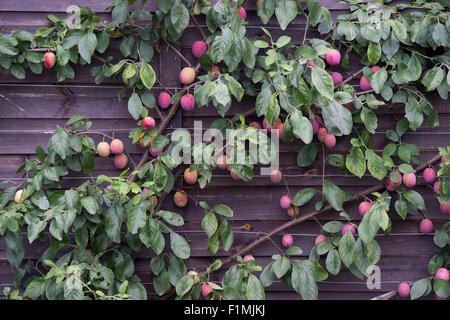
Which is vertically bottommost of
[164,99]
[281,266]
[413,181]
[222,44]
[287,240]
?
[281,266]

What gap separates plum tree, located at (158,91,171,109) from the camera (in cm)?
203

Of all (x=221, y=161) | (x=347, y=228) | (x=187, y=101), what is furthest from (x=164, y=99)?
(x=347, y=228)

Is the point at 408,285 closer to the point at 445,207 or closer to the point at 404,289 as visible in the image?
the point at 404,289

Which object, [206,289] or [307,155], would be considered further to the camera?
[307,155]

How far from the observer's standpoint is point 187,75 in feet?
6.56

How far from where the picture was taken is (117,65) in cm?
192

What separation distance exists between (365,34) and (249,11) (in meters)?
0.51

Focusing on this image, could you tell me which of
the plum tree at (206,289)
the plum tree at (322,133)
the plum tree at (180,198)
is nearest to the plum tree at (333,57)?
the plum tree at (322,133)

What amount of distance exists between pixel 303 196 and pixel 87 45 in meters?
1.09

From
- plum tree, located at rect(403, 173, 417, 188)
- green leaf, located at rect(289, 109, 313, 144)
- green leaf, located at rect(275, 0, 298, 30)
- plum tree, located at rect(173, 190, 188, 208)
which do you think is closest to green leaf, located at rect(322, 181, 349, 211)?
plum tree, located at rect(403, 173, 417, 188)

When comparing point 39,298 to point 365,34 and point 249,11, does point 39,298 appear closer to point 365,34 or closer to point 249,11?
point 249,11

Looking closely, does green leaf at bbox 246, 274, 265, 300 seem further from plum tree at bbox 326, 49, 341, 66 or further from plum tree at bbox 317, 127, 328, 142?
plum tree at bbox 326, 49, 341, 66

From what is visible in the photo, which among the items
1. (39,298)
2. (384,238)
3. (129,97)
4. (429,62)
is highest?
(429,62)

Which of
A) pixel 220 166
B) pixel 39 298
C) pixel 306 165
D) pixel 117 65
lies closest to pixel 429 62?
pixel 306 165
